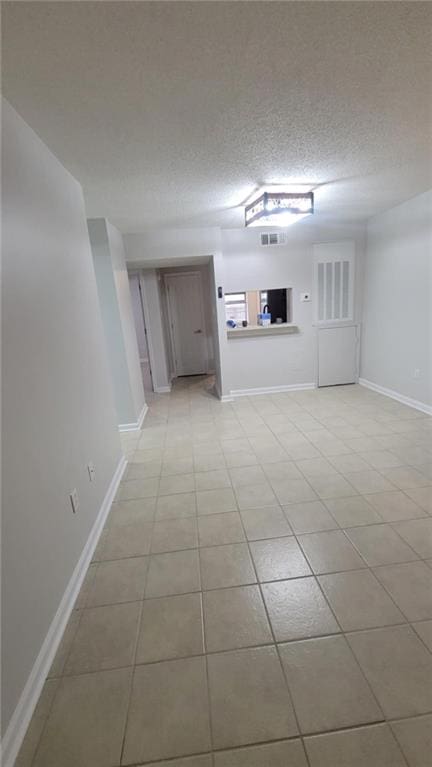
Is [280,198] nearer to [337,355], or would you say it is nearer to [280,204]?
[280,204]

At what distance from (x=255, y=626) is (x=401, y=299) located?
4052mm

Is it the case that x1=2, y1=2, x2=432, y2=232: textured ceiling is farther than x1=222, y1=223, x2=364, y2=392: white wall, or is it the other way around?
x1=222, y1=223, x2=364, y2=392: white wall

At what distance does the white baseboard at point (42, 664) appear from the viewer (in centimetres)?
107

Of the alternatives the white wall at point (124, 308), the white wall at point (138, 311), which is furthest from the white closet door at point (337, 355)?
the white wall at point (138, 311)

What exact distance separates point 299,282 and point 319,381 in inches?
63.5

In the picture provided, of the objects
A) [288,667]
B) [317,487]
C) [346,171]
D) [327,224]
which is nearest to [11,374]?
[288,667]

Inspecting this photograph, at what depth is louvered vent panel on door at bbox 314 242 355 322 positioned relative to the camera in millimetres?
4590

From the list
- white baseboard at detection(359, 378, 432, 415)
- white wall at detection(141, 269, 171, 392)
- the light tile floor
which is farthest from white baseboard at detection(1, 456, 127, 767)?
white baseboard at detection(359, 378, 432, 415)

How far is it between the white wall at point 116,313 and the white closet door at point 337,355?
2.94 metres

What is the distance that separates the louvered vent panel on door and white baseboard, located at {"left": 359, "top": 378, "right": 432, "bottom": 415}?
1.08m

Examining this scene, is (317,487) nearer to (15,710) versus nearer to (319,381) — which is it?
(15,710)

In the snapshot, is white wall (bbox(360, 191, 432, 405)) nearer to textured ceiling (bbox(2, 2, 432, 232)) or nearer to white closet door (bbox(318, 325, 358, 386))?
white closet door (bbox(318, 325, 358, 386))

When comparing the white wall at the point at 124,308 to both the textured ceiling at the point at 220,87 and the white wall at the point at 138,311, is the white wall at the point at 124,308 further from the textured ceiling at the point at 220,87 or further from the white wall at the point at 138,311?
the white wall at the point at 138,311

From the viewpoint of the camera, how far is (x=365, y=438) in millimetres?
3207
